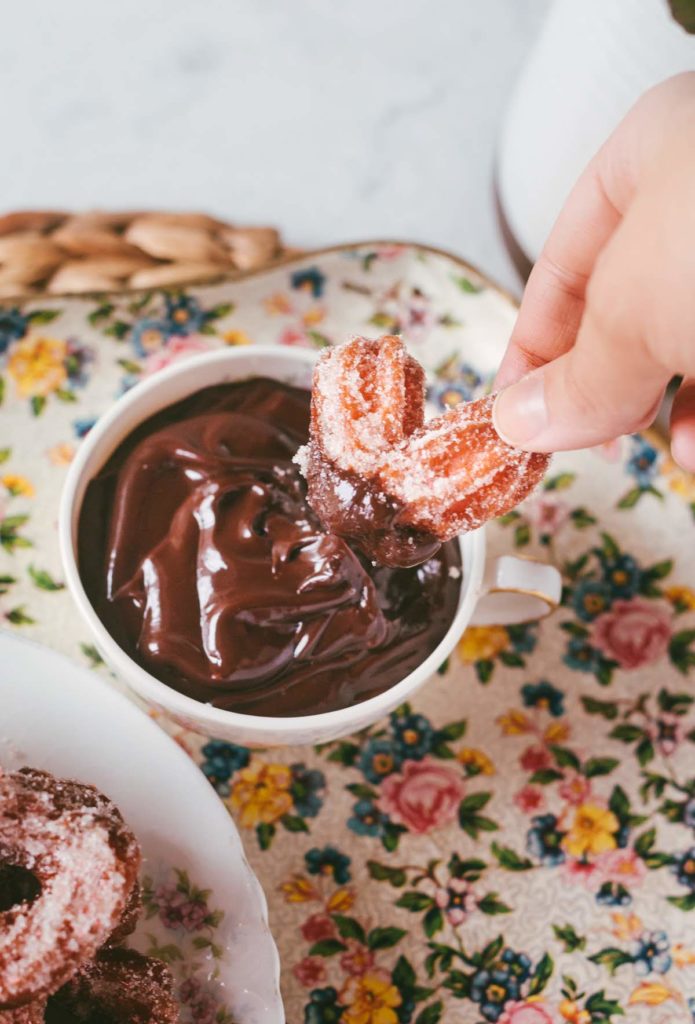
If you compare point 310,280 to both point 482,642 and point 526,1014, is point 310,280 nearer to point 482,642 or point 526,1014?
point 482,642

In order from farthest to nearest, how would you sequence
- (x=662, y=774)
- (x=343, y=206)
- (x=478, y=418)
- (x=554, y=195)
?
(x=343, y=206) → (x=554, y=195) → (x=662, y=774) → (x=478, y=418)

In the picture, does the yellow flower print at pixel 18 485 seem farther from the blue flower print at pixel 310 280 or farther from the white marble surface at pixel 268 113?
the white marble surface at pixel 268 113

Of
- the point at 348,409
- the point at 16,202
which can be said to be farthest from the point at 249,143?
the point at 348,409

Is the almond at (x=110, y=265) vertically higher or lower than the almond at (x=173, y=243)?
lower

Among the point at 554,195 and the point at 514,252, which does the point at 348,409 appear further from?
the point at 514,252

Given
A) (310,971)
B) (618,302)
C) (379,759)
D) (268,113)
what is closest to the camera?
(618,302)

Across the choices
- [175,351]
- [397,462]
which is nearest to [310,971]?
[397,462]

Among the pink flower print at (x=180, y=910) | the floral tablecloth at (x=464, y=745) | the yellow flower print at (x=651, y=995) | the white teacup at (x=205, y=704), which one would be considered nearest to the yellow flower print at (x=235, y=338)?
the floral tablecloth at (x=464, y=745)
